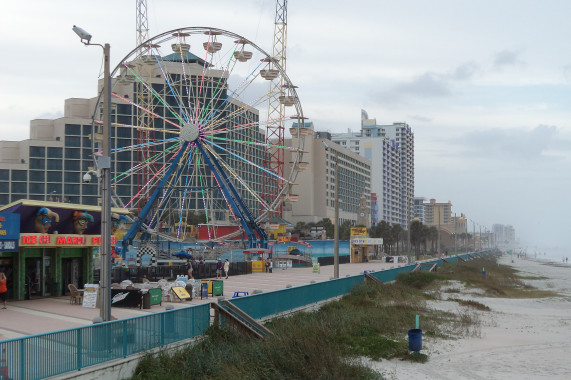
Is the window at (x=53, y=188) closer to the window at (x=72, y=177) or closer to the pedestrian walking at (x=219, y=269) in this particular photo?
the window at (x=72, y=177)

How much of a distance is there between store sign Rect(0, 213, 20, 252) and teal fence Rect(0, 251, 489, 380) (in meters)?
8.15

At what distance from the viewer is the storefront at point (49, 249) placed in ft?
82.7

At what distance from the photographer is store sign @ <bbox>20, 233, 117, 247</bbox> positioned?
24547 millimetres

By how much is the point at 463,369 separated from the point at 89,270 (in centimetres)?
1710

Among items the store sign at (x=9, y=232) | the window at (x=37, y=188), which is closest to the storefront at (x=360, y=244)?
the store sign at (x=9, y=232)

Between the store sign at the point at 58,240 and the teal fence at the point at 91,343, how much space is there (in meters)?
8.89

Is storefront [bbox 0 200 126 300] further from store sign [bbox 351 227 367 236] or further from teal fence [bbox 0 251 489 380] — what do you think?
store sign [bbox 351 227 367 236]

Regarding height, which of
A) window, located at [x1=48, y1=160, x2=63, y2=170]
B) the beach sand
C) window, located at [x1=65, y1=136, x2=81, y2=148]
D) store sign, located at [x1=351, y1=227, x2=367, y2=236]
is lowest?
the beach sand

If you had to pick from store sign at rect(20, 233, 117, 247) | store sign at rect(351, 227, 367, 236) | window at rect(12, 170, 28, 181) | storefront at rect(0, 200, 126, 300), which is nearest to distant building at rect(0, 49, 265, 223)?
window at rect(12, 170, 28, 181)

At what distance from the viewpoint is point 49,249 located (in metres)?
27.3

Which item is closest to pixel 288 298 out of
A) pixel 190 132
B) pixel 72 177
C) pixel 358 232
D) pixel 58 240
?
pixel 58 240

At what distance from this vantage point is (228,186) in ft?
179

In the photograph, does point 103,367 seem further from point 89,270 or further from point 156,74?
point 156,74

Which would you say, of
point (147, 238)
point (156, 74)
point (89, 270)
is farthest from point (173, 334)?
point (156, 74)
